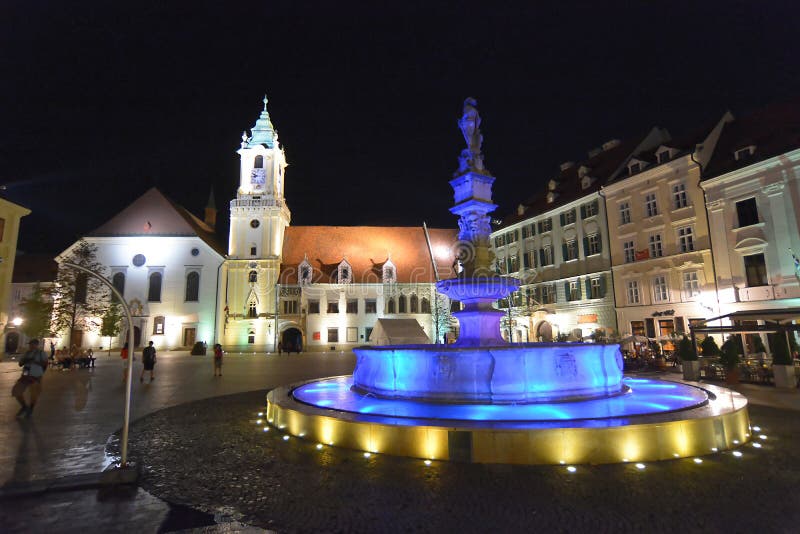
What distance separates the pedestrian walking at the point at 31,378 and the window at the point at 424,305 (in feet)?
128

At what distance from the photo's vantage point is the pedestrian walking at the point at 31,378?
397 inches

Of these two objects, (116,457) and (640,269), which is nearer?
(116,457)

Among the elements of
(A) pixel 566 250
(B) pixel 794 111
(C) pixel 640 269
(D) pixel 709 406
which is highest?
(B) pixel 794 111

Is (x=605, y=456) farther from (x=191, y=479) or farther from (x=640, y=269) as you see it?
(x=640, y=269)

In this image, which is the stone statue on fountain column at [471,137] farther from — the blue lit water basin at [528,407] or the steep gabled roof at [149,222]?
the steep gabled roof at [149,222]

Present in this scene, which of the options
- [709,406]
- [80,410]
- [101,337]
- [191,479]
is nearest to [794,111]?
[709,406]

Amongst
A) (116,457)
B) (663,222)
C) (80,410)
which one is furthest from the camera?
(663,222)

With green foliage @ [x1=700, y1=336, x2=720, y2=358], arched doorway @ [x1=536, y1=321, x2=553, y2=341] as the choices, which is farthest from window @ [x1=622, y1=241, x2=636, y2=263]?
green foliage @ [x1=700, y1=336, x2=720, y2=358]

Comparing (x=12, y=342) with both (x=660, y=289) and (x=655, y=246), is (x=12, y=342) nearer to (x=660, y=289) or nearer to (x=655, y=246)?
(x=660, y=289)

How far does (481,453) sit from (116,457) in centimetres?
564

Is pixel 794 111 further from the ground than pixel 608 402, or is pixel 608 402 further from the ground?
pixel 794 111

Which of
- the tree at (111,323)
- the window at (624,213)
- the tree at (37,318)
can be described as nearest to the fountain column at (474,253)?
the window at (624,213)

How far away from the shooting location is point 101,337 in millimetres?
43938

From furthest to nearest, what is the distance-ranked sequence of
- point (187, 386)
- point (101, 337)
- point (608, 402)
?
point (101, 337)
point (187, 386)
point (608, 402)
